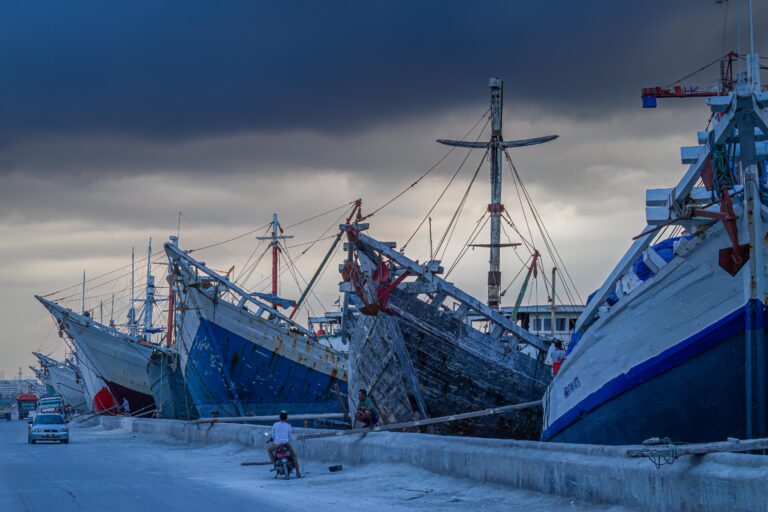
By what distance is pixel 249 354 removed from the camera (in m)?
38.3

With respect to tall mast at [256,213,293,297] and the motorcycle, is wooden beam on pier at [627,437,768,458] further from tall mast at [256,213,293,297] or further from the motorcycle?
tall mast at [256,213,293,297]

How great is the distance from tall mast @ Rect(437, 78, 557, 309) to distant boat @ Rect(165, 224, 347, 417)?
674 cm

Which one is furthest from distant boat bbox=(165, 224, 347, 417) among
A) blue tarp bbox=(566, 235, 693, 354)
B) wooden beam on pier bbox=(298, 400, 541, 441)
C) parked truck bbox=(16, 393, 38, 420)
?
parked truck bbox=(16, 393, 38, 420)

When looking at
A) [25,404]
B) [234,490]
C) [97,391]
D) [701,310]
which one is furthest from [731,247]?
[25,404]

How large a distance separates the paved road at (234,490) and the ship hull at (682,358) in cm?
271

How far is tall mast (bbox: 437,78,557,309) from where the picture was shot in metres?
37.7

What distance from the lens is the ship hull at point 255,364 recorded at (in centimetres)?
3828

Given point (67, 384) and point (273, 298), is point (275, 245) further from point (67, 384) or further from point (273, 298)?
point (67, 384)

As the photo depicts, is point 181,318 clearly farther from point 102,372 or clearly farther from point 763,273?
point 763,273

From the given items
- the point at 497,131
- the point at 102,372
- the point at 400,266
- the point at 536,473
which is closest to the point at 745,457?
the point at 536,473

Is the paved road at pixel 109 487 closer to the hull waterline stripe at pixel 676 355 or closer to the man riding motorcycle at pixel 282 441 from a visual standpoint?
the man riding motorcycle at pixel 282 441

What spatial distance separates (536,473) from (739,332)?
311 cm

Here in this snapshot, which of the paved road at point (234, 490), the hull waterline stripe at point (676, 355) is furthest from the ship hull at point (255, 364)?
the hull waterline stripe at point (676, 355)

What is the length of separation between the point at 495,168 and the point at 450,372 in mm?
17356
